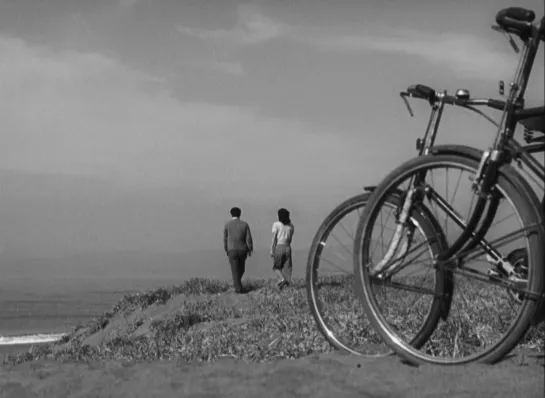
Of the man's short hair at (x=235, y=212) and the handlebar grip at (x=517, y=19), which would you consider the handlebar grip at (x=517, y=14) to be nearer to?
the handlebar grip at (x=517, y=19)

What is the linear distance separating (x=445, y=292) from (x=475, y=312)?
284 centimetres

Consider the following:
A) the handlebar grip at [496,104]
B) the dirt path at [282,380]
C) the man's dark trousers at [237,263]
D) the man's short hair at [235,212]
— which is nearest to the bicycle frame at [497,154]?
the handlebar grip at [496,104]

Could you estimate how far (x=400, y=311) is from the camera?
8039mm

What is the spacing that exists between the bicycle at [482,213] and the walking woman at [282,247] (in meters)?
14.4

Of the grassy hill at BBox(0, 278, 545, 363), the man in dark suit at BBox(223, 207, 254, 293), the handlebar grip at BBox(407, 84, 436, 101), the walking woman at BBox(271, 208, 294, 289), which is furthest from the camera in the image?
the walking woman at BBox(271, 208, 294, 289)

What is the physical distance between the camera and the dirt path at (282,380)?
3832mm

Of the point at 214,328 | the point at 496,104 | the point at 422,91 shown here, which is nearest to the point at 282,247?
the point at 214,328

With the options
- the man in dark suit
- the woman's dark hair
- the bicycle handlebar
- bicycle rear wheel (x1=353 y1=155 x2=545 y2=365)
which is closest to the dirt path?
bicycle rear wheel (x1=353 y1=155 x2=545 y2=365)

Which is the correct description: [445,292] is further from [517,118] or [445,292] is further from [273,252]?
[273,252]

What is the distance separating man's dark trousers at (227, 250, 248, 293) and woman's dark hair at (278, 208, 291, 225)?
123 cm

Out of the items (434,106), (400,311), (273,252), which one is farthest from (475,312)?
(273,252)

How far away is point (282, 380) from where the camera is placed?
403 cm

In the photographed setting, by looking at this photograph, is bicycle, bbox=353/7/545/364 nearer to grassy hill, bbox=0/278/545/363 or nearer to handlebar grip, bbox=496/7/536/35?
handlebar grip, bbox=496/7/536/35

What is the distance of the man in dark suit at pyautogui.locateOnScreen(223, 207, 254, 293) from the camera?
19062mm
